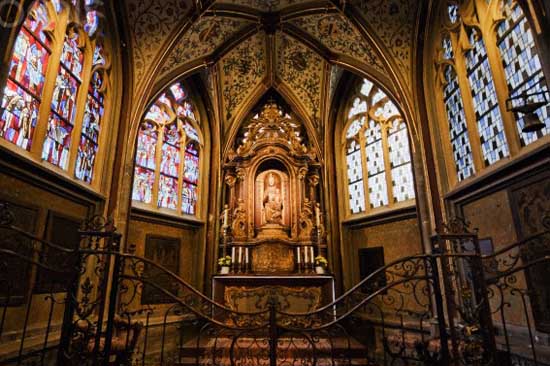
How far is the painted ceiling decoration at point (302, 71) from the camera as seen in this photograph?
10.2 meters

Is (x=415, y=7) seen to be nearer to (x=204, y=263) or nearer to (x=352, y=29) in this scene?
(x=352, y=29)

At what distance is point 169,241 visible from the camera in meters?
8.94

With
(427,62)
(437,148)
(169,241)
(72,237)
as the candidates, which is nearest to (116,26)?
(72,237)

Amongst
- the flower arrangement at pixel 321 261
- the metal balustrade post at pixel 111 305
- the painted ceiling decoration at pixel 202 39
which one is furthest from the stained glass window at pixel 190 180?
the metal balustrade post at pixel 111 305

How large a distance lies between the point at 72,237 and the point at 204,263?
3979 mm

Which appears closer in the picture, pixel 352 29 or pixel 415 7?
pixel 415 7

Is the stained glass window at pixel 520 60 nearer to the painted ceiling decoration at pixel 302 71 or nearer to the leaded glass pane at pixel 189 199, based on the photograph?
the painted ceiling decoration at pixel 302 71

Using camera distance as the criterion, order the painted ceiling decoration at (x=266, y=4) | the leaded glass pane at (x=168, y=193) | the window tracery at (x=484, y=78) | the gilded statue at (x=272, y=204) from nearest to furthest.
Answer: the window tracery at (x=484, y=78) → the painted ceiling decoration at (x=266, y=4) → the leaded glass pane at (x=168, y=193) → the gilded statue at (x=272, y=204)

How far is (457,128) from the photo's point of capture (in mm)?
6832

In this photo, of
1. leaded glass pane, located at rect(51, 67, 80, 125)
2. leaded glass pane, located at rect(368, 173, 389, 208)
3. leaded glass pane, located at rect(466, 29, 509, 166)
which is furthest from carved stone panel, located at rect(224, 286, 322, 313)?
leaded glass pane, located at rect(51, 67, 80, 125)

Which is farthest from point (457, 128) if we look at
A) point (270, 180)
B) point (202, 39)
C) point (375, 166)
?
point (202, 39)

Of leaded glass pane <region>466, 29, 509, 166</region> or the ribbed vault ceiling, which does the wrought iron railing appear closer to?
leaded glass pane <region>466, 29, 509, 166</region>

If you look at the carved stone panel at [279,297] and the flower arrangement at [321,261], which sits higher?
the flower arrangement at [321,261]

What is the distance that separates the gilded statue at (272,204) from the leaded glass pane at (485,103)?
17.6 feet
